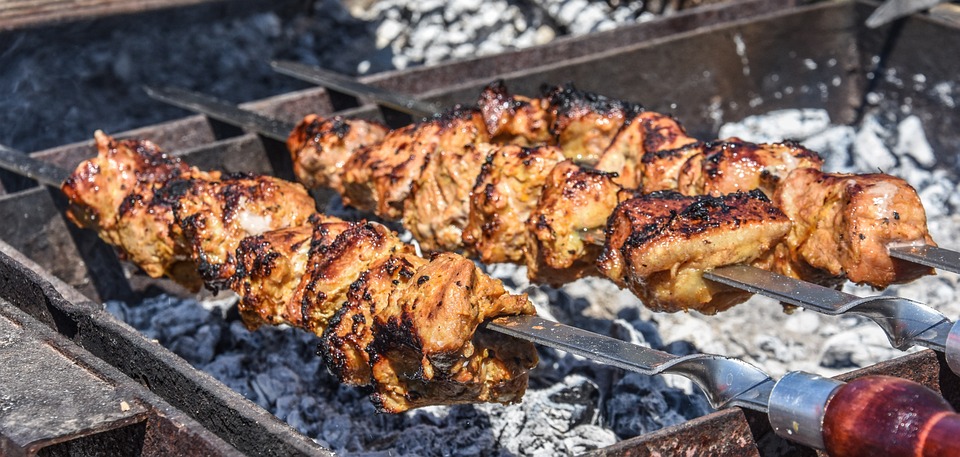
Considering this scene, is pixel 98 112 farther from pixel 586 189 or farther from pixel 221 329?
pixel 586 189

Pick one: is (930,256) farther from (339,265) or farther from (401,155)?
(401,155)

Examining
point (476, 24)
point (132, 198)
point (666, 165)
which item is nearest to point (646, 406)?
point (666, 165)

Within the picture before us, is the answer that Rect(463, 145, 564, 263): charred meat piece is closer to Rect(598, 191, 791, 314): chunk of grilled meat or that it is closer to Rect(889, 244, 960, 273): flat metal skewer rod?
Rect(598, 191, 791, 314): chunk of grilled meat

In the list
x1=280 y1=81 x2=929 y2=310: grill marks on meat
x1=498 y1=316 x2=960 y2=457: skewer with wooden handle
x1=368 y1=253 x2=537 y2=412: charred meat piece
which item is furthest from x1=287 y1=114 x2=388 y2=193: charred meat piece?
x1=498 y1=316 x2=960 y2=457: skewer with wooden handle

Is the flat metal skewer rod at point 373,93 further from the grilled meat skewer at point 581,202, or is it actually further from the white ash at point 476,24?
the white ash at point 476,24

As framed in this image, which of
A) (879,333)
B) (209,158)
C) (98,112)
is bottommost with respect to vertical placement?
(879,333)

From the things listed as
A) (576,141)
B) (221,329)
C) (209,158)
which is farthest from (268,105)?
(576,141)
